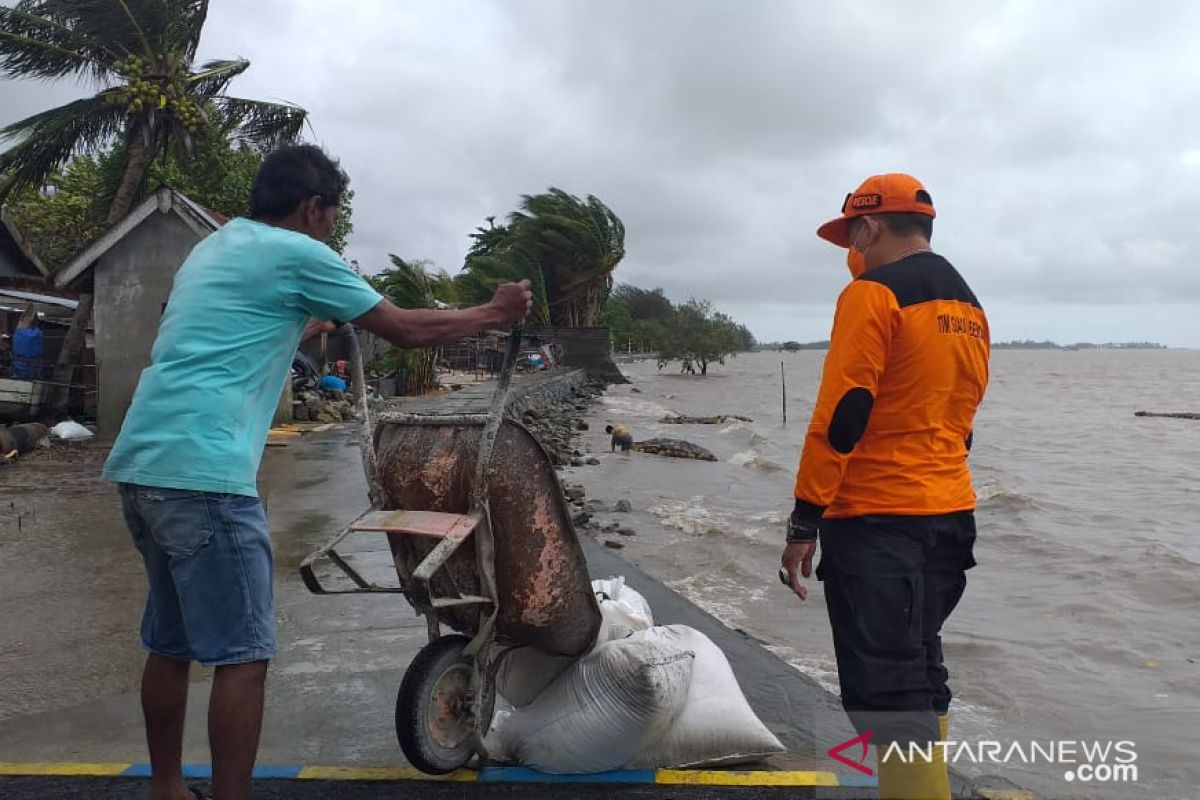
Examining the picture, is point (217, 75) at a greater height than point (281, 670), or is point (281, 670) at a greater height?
point (217, 75)

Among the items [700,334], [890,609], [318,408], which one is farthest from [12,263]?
[700,334]

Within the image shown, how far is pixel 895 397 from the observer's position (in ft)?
7.49

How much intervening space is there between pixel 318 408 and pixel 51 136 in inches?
237

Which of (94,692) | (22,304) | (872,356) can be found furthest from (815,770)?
(22,304)

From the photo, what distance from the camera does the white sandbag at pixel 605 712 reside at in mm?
2664

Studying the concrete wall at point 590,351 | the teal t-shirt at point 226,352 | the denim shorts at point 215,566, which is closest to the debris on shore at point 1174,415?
the concrete wall at point 590,351

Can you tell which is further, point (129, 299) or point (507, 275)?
point (507, 275)

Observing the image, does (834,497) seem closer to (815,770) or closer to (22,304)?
(815,770)

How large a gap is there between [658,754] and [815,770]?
1.69 feet

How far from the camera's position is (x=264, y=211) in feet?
7.85

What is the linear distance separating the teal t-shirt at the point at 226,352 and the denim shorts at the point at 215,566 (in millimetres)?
46

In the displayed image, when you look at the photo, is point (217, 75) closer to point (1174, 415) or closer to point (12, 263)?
point (12, 263)

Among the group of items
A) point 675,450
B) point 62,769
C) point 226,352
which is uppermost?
point 226,352

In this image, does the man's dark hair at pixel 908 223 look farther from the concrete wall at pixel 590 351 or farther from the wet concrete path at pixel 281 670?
the concrete wall at pixel 590 351
